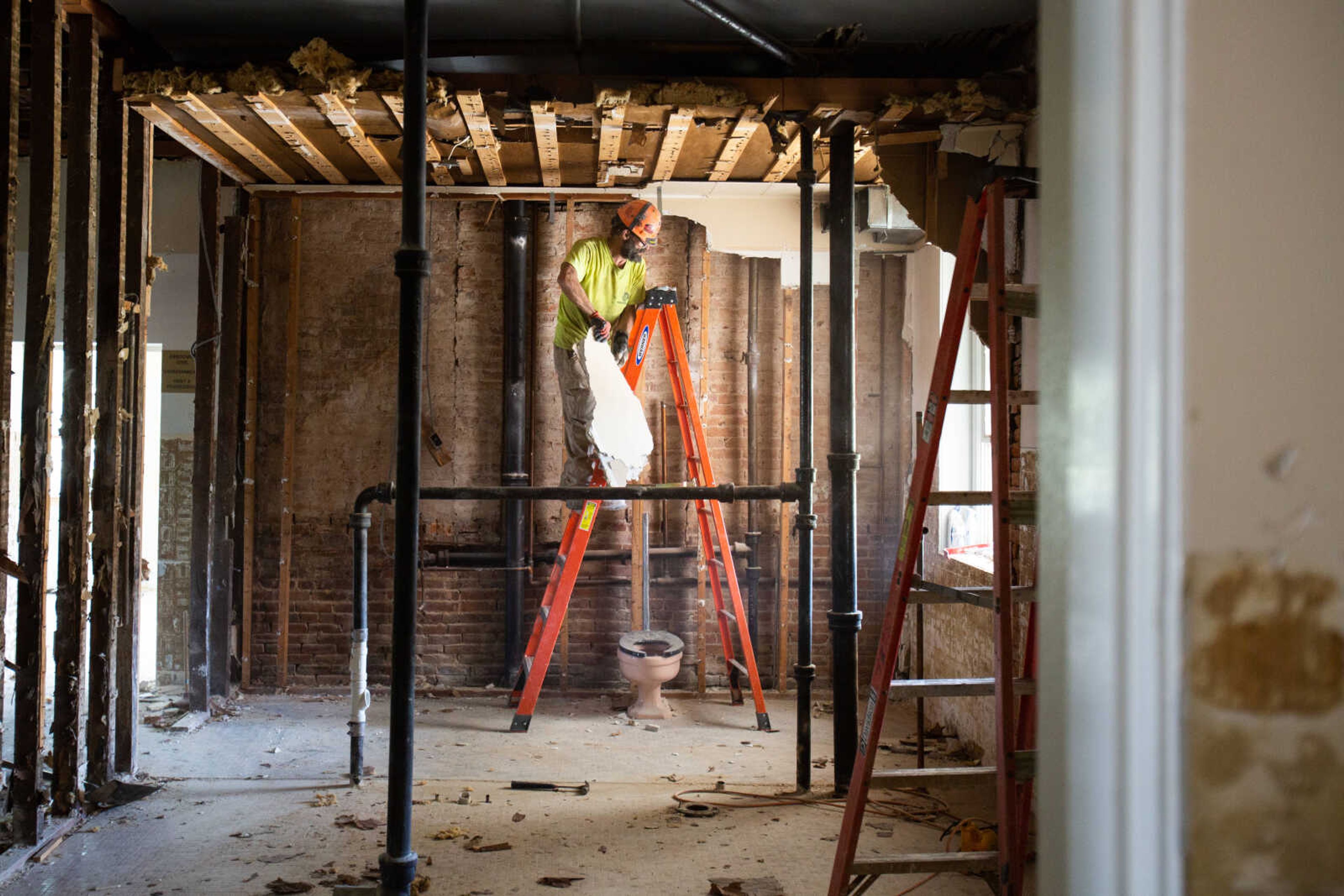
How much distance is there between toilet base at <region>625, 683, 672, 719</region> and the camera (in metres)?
4.60

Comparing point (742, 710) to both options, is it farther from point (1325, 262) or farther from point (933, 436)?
point (1325, 262)

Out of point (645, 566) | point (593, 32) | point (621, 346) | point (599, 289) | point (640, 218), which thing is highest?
point (593, 32)

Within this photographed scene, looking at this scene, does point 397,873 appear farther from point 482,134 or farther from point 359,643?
point 482,134

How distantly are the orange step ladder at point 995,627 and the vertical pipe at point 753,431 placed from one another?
9.31 ft

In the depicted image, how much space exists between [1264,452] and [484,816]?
310 centimetres

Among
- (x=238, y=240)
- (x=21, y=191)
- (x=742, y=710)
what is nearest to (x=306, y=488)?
(x=238, y=240)

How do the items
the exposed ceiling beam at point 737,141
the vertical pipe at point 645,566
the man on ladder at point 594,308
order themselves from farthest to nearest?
the vertical pipe at point 645,566
the man on ladder at point 594,308
the exposed ceiling beam at point 737,141

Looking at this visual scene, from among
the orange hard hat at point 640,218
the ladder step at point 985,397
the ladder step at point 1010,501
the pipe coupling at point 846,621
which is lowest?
the pipe coupling at point 846,621

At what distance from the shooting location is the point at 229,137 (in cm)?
404

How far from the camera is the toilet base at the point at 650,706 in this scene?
181 inches

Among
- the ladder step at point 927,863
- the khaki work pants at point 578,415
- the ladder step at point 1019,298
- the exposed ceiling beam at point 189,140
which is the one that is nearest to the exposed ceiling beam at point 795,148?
the khaki work pants at point 578,415

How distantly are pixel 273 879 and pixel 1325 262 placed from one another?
9.71 ft

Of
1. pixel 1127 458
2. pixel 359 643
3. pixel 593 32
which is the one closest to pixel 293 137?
pixel 593 32

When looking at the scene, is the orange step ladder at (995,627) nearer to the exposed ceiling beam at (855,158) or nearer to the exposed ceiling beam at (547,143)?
the exposed ceiling beam at (855,158)
